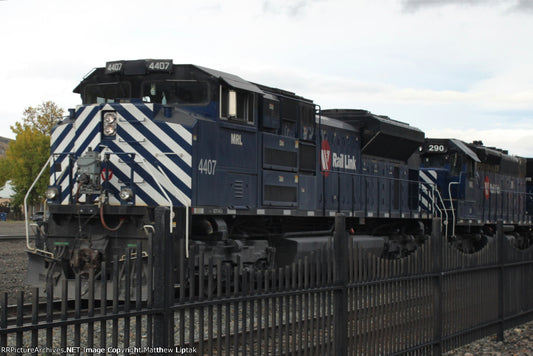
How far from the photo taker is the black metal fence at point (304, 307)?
3.89 metres

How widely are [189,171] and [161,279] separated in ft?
21.1

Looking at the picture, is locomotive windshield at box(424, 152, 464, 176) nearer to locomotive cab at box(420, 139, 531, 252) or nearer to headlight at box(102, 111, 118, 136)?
locomotive cab at box(420, 139, 531, 252)

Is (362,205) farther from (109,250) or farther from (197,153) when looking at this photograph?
(109,250)

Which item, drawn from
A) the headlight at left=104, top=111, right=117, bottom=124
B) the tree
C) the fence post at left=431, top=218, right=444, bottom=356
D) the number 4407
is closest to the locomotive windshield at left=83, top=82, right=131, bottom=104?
the headlight at left=104, top=111, right=117, bottom=124

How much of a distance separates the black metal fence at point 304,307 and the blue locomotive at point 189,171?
3.73 feet

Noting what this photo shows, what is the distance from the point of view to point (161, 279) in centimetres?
413

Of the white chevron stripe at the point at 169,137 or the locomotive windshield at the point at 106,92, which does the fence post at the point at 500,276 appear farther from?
the locomotive windshield at the point at 106,92

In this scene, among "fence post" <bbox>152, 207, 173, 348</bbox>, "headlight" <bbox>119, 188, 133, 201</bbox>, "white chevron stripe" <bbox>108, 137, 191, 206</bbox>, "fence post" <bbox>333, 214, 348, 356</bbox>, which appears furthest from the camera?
"white chevron stripe" <bbox>108, 137, 191, 206</bbox>

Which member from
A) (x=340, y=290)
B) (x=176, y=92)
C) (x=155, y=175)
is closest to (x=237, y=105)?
(x=176, y=92)

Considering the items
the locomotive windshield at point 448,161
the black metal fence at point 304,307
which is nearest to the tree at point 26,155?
the locomotive windshield at point 448,161

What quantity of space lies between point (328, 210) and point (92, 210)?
584 cm

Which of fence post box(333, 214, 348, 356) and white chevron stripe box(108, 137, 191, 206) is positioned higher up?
white chevron stripe box(108, 137, 191, 206)

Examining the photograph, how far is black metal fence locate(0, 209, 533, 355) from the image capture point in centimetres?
389

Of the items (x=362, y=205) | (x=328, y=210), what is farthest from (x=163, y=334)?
(x=362, y=205)
